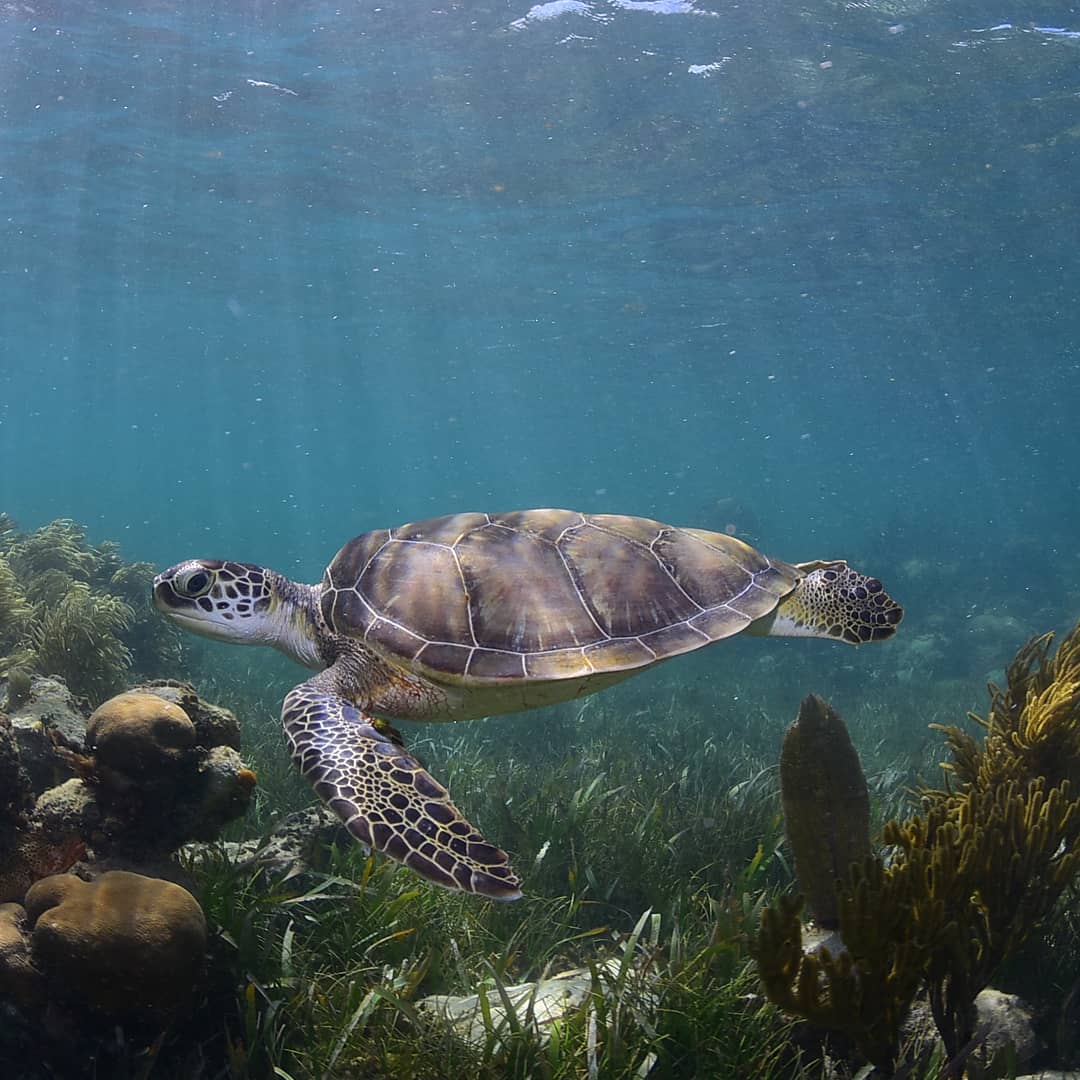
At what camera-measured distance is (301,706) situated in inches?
161

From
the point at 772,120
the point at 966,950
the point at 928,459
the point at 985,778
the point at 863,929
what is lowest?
the point at 928,459

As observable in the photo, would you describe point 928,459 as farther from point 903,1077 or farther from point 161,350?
point 903,1077

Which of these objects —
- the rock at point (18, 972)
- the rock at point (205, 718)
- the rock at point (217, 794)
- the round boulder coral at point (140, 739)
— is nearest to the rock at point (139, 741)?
the round boulder coral at point (140, 739)

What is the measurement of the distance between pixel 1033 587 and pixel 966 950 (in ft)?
81.1

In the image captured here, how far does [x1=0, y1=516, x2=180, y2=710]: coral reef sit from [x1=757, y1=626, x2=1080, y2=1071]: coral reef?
436 centimetres

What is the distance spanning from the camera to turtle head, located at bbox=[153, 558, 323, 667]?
185 inches

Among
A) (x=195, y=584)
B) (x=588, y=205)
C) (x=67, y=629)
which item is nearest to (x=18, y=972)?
(x=195, y=584)

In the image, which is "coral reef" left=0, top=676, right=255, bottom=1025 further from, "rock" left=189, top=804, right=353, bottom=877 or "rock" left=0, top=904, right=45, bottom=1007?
"rock" left=189, top=804, right=353, bottom=877

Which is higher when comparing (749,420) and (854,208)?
(854,208)

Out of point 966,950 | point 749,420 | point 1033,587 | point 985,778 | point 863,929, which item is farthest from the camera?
A: point 749,420

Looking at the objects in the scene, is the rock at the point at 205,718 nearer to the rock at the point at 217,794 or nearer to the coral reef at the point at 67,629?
the rock at the point at 217,794

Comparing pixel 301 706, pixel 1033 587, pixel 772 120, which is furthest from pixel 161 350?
pixel 301 706

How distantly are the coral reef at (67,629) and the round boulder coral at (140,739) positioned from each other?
1.62 metres

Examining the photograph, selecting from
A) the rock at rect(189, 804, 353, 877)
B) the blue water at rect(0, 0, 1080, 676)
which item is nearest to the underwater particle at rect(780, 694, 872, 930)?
A: the rock at rect(189, 804, 353, 877)
